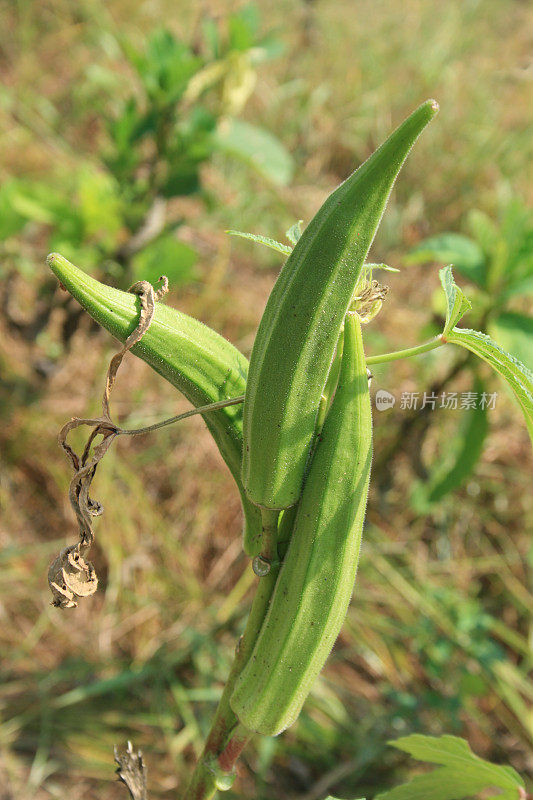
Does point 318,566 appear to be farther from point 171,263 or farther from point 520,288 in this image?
point 171,263

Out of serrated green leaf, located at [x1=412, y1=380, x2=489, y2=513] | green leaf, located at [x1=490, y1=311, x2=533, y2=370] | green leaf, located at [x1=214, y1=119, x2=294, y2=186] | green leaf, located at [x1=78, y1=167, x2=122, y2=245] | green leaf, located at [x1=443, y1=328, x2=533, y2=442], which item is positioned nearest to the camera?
green leaf, located at [x1=443, y1=328, x2=533, y2=442]

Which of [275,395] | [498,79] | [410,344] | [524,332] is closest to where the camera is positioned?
[275,395]

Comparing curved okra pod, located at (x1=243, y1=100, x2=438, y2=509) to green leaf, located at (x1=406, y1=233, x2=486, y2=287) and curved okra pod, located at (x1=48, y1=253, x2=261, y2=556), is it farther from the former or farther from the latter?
green leaf, located at (x1=406, y1=233, x2=486, y2=287)

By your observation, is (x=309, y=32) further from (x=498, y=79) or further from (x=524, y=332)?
(x=524, y=332)

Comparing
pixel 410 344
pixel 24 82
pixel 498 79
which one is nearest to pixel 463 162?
pixel 498 79

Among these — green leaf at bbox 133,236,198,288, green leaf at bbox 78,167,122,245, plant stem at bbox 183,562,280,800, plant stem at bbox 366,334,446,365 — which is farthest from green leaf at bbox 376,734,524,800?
green leaf at bbox 78,167,122,245

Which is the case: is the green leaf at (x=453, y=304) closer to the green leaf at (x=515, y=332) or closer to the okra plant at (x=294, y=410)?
the okra plant at (x=294, y=410)

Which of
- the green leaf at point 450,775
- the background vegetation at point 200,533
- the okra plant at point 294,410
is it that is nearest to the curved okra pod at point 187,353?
the okra plant at point 294,410
